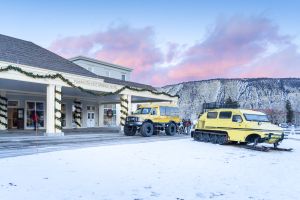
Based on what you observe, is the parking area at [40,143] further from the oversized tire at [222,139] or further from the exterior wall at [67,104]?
the exterior wall at [67,104]

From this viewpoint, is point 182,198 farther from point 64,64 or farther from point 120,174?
point 64,64

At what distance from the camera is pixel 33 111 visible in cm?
3256

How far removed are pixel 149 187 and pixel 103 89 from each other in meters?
20.3

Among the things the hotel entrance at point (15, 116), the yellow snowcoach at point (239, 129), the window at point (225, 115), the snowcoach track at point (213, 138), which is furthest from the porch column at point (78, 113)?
the window at point (225, 115)

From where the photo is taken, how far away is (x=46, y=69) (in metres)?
23.2

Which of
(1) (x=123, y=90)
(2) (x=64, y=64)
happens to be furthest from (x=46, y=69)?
(1) (x=123, y=90)

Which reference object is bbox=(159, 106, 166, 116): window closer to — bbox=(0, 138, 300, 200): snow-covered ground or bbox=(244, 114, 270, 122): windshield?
bbox=(244, 114, 270, 122): windshield

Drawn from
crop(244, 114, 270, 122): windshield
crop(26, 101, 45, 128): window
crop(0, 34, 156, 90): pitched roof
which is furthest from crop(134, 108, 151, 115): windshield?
crop(26, 101, 45, 128): window

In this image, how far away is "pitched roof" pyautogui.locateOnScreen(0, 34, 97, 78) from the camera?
2339 centimetres

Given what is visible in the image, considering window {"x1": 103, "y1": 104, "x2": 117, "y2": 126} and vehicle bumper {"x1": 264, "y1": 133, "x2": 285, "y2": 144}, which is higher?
window {"x1": 103, "y1": 104, "x2": 117, "y2": 126}

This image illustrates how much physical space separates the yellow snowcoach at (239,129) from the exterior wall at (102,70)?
2197cm

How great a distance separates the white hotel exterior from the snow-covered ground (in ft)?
31.4

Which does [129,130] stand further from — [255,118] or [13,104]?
[13,104]

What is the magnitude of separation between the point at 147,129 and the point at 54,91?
24.3ft
